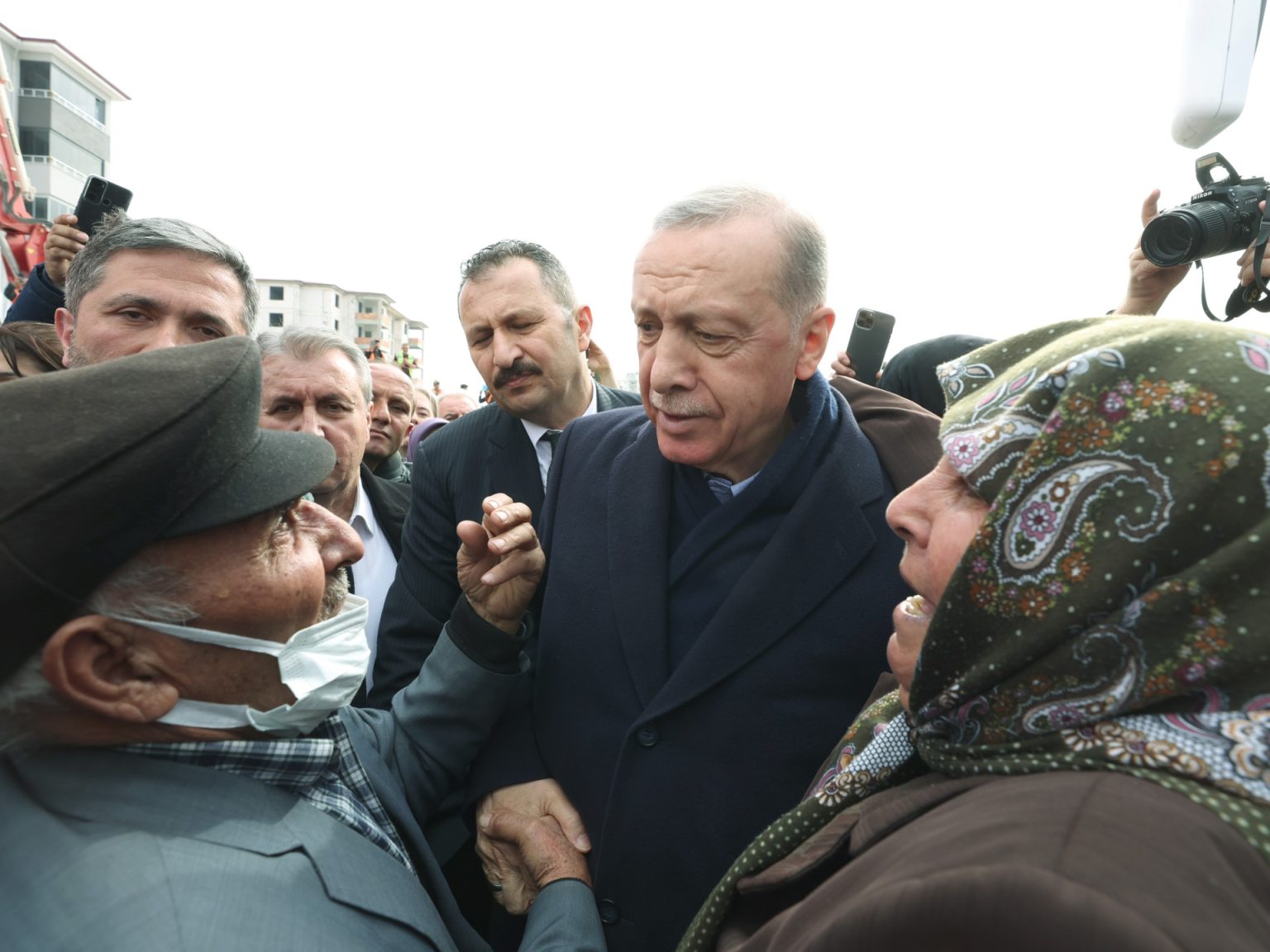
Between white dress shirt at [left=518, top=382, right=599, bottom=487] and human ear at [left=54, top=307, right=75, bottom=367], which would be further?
white dress shirt at [left=518, top=382, right=599, bottom=487]

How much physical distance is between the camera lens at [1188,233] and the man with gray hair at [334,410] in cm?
325

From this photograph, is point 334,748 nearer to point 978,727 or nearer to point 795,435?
point 978,727

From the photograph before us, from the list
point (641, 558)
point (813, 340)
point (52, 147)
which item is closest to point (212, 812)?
point (641, 558)

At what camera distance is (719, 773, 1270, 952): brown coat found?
0.77 meters

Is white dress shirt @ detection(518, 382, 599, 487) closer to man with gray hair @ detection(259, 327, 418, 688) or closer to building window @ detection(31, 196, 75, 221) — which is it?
man with gray hair @ detection(259, 327, 418, 688)

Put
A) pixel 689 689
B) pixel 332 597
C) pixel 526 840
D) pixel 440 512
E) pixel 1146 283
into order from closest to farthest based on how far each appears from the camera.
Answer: pixel 332 597 → pixel 689 689 → pixel 526 840 → pixel 1146 283 → pixel 440 512

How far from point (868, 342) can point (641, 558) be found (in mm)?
1892

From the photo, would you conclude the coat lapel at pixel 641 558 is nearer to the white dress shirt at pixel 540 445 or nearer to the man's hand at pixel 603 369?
the white dress shirt at pixel 540 445

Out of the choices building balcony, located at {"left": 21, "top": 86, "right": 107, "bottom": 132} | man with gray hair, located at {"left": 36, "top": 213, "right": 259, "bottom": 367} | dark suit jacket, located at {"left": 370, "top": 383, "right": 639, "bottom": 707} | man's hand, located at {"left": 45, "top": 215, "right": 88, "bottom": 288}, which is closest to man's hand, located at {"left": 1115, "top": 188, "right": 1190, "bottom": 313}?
dark suit jacket, located at {"left": 370, "top": 383, "right": 639, "bottom": 707}

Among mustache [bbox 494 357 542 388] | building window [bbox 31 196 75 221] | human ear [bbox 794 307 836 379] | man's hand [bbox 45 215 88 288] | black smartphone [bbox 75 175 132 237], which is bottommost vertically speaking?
building window [bbox 31 196 75 221]

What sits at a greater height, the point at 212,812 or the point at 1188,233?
the point at 1188,233

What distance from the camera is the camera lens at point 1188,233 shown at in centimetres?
289

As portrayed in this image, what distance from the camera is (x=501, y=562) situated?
2.16 metres

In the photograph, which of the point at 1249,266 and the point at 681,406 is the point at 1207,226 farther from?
the point at 681,406
